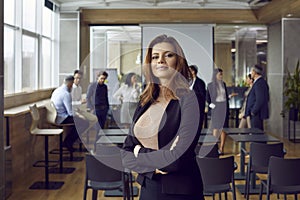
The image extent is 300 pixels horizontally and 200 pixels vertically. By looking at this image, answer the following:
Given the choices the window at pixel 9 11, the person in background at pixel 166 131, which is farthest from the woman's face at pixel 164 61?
the window at pixel 9 11

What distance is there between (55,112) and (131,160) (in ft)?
18.8

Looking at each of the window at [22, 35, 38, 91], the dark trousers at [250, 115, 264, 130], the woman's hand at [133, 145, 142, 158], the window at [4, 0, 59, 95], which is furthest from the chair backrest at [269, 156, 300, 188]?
the window at [22, 35, 38, 91]

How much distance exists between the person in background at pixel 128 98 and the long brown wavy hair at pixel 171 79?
0.29 m

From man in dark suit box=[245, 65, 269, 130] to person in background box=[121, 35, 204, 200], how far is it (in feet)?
17.6

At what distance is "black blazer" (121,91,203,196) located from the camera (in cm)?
171

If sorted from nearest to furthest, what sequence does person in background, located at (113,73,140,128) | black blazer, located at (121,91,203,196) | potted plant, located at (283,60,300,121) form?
black blazer, located at (121,91,203,196)
person in background, located at (113,73,140,128)
potted plant, located at (283,60,300,121)

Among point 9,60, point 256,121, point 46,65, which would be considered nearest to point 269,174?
point 256,121

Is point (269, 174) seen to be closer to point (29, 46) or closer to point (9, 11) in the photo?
point (9, 11)

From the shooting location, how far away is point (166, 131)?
68.4 inches

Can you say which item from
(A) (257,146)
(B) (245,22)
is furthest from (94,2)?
(A) (257,146)

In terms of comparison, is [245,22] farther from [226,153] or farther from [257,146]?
[257,146]

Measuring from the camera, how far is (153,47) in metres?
1.80

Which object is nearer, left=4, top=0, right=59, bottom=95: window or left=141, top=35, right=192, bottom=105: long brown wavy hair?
left=141, top=35, right=192, bottom=105: long brown wavy hair

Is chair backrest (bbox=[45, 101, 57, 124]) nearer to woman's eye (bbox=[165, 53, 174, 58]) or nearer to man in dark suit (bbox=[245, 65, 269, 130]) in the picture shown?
man in dark suit (bbox=[245, 65, 269, 130])
